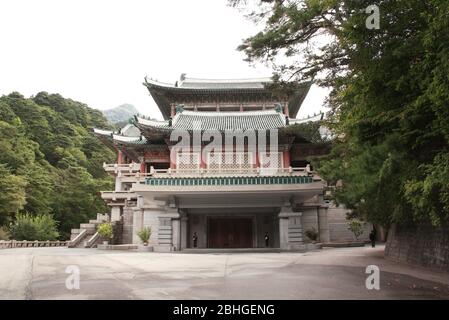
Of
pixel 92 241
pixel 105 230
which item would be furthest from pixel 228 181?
pixel 92 241

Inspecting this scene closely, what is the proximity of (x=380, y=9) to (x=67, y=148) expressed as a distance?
198 ft

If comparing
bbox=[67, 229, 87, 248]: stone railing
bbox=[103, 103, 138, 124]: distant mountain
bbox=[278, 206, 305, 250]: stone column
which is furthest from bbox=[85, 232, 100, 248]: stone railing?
bbox=[103, 103, 138, 124]: distant mountain

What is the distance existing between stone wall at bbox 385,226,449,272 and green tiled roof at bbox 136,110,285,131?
1514cm

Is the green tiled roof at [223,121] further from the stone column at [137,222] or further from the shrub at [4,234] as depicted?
the shrub at [4,234]

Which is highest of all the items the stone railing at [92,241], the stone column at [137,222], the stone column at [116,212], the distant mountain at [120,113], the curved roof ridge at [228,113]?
the distant mountain at [120,113]

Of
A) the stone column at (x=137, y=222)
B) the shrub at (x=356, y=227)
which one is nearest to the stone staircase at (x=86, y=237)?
the stone column at (x=137, y=222)

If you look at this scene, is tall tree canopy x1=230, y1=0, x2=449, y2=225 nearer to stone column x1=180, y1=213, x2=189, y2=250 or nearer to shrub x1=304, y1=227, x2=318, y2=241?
shrub x1=304, y1=227, x2=318, y2=241

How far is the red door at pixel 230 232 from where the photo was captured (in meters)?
24.7

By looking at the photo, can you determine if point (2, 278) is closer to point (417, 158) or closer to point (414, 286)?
point (414, 286)

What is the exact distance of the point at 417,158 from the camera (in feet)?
27.5

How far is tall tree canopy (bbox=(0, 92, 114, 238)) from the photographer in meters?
38.8

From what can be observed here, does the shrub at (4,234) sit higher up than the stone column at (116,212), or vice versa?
the stone column at (116,212)

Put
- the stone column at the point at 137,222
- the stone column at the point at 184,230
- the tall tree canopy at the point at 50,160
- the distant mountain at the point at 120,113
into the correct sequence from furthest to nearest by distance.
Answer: the distant mountain at the point at 120,113 < the tall tree canopy at the point at 50,160 < the stone column at the point at 137,222 < the stone column at the point at 184,230

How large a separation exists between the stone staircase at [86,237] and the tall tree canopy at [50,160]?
9128 mm
